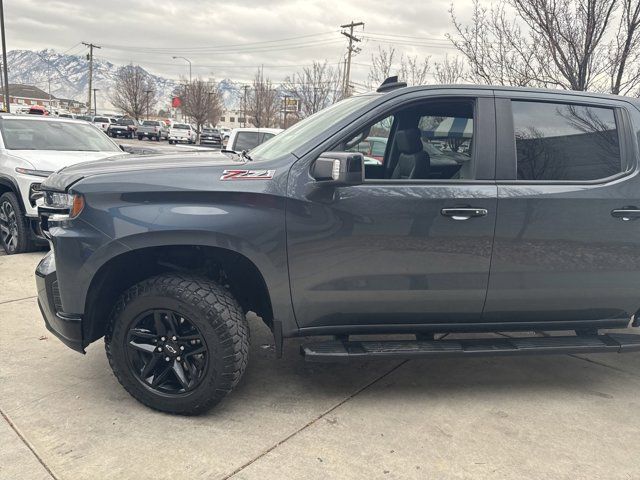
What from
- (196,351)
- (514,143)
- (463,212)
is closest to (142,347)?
Result: (196,351)

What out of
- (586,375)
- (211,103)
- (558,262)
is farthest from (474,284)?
(211,103)

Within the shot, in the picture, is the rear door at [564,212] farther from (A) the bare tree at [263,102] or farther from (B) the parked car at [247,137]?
(A) the bare tree at [263,102]

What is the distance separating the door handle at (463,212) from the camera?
2949mm

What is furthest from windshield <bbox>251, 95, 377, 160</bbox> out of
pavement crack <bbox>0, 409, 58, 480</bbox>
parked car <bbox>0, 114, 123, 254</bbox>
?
parked car <bbox>0, 114, 123, 254</bbox>

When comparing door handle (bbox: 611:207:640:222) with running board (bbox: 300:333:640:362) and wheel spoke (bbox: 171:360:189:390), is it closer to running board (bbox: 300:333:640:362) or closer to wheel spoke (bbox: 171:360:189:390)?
running board (bbox: 300:333:640:362)

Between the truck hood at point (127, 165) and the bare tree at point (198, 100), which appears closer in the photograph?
the truck hood at point (127, 165)

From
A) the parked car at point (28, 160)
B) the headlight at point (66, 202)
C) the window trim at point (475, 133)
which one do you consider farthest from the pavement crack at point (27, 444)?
the parked car at point (28, 160)

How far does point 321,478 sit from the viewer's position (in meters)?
2.50

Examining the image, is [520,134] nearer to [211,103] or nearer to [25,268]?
[25,268]

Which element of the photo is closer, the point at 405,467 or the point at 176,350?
the point at 405,467

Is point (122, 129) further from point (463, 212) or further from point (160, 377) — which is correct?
point (463, 212)

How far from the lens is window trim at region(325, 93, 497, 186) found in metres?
2.97

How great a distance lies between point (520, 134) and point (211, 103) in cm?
5635

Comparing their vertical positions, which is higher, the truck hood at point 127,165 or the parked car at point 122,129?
the parked car at point 122,129
